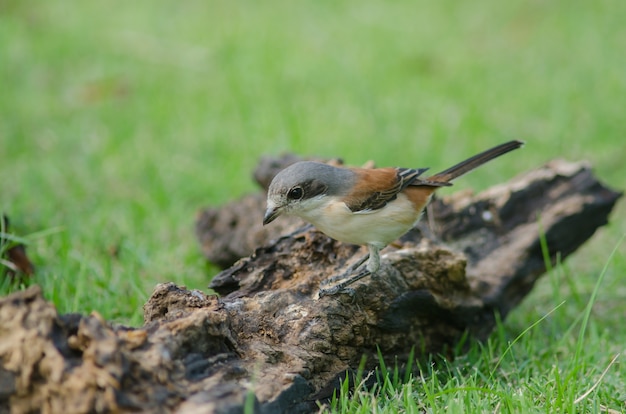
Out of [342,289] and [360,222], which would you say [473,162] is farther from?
[342,289]

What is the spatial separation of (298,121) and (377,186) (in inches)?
171

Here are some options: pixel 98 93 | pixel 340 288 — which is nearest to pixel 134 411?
pixel 340 288

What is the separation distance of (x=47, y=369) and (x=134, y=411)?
0.36 m

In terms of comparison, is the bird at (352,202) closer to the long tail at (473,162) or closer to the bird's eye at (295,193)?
the bird's eye at (295,193)

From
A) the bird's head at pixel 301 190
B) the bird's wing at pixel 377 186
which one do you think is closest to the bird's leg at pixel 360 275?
the bird's wing at pixel 377 186

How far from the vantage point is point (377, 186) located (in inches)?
172

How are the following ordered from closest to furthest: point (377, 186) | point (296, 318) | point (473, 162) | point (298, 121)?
point (296, 318)
point (377, 186)
point (473, 162)
point (298, 121)

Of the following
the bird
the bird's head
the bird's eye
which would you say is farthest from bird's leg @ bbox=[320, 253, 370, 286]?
the bird's eye

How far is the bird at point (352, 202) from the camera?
161 inches

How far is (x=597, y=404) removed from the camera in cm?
343

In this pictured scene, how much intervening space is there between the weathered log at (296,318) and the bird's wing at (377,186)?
1.08 ft

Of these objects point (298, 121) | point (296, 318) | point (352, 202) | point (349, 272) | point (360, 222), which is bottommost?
point (296, 318)

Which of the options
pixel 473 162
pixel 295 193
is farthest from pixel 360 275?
pixel 473 162

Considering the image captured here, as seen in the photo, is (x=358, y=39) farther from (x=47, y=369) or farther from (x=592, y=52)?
(x=47, y=369)
